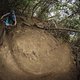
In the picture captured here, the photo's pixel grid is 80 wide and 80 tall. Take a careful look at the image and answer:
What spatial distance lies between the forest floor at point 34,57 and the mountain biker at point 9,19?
0.72 feet

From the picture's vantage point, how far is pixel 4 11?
5316 mm

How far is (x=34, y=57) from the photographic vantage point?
15.4ft

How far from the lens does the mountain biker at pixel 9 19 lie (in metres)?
4.83

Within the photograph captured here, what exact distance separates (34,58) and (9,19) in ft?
4.00

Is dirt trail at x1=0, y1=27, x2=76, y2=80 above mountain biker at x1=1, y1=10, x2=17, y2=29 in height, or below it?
below

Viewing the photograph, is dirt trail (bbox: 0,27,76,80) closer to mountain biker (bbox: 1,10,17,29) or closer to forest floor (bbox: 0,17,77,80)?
forest floor (bbox: 0,17,77,80)

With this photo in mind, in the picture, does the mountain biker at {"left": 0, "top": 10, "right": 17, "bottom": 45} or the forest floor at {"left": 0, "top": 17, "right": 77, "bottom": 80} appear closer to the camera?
the forest floor at {"left": 0, "top": 17, "right": 77, "bottom": 80}

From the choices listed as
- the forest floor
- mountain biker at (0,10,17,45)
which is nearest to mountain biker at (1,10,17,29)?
mountain biker at (0,10,17,45)

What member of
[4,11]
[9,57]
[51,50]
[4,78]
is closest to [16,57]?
[9,57]

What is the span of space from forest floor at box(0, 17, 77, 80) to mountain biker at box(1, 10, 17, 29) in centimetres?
22

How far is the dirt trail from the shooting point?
450 cm

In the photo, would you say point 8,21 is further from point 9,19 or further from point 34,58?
point 34,58

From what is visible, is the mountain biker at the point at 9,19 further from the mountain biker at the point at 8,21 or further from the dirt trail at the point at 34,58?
the dirt trail at the point at 34,58

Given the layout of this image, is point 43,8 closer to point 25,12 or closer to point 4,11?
point 25,12
